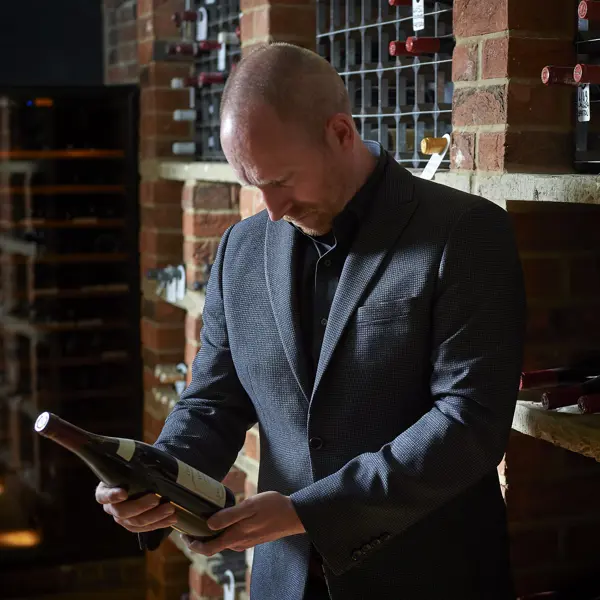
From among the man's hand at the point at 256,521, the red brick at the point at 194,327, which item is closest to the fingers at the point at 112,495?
the man's hand at the point at 256,521

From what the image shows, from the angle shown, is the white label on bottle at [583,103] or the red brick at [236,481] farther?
the red brick at [236,481]

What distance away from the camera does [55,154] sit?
3943mm

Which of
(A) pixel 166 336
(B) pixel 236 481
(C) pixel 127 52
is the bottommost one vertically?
(B) pixel 236 481

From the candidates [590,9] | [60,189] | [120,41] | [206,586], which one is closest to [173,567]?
[206,586]

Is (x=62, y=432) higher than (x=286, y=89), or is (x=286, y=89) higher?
(x=286, y=89)

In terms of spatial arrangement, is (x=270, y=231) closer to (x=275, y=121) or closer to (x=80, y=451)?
(x=275, y=121)

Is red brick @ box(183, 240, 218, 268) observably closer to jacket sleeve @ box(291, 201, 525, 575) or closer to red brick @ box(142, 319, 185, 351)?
red brick @ box(142, 319, 185, 351)

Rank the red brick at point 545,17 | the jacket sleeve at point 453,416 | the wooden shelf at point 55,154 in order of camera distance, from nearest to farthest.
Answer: the jacket sleeve at point 453,416, the red brick at point 545,17, the wooden shelf at point 55,154

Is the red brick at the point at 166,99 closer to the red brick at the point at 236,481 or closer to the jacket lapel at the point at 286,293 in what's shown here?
the red brick at the point at 236,481

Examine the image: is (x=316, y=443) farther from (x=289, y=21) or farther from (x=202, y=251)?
(x=202, y=251)

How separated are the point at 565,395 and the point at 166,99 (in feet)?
8.03

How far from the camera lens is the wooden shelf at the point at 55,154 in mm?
3922

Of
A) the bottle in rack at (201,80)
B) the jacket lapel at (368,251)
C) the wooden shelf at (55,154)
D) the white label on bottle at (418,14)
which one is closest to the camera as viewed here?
the jacket lapel at (368,251)

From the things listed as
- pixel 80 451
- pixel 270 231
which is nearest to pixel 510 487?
pixel 270 231
